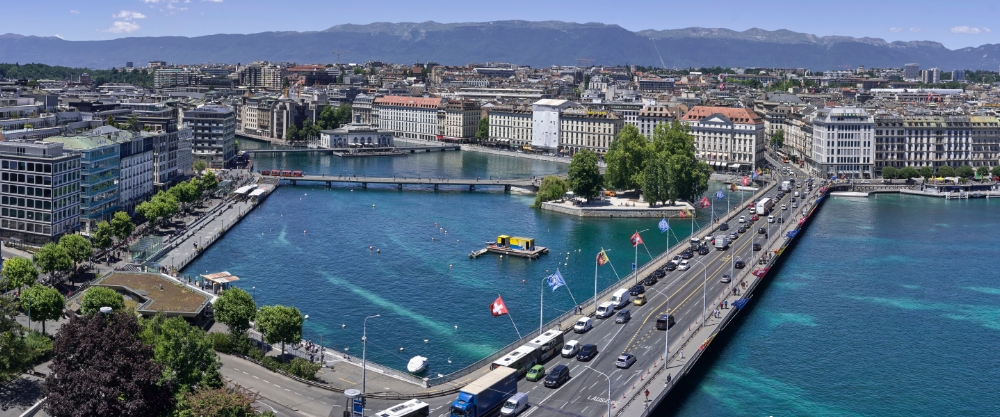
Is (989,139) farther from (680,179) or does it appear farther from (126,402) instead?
(126,402)

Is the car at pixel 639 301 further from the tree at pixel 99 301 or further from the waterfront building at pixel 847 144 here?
the waterfront building at pixel 847 144

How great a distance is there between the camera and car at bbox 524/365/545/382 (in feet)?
114

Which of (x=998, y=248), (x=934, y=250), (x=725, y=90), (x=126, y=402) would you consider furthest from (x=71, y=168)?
(x=725, y=90)

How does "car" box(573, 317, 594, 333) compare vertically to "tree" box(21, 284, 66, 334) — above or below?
below

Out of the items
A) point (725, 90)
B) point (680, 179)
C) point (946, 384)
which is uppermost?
A: point (725, 90)

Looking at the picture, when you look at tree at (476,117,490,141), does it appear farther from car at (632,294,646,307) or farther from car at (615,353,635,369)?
car at (615,353,635,369)

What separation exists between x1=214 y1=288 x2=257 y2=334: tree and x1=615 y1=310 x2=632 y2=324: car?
1514cm

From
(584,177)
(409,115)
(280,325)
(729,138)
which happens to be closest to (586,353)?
(280,325)

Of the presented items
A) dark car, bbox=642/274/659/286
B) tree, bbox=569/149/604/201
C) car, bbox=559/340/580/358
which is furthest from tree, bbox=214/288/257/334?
tree, bbox=569/149/604/201

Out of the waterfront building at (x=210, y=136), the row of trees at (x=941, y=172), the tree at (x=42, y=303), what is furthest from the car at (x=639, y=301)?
the waterfront building at (x=210, y=136)

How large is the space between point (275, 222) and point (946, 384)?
48.6 m

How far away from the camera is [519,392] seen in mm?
33469

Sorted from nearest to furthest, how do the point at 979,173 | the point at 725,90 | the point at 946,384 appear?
the point at 946,384 → the point at 979,173 → the point at 725,90

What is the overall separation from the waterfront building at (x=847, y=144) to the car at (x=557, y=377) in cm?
7219
